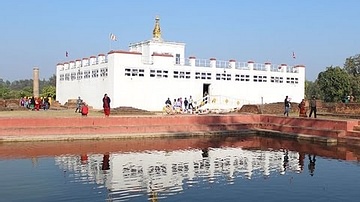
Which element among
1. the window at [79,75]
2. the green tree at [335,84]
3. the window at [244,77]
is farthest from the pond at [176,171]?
the green tree at [335,84]

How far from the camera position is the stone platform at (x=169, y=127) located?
20.3 meters

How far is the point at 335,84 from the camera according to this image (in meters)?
49.8

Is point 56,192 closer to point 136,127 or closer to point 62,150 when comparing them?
point 62,150

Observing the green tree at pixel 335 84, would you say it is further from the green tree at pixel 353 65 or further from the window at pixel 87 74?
the window at pixel 87 74

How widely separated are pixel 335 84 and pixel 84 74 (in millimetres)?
28010

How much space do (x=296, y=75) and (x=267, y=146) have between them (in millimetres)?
23104

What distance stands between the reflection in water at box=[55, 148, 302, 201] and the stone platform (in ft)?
14.2

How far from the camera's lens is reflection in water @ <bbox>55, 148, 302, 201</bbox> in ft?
38.1

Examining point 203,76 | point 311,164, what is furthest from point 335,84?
point 311,164

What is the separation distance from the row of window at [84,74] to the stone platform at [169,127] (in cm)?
1230

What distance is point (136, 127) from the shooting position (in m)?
22.4

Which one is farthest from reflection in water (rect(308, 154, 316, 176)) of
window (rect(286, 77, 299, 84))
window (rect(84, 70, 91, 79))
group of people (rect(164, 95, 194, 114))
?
window (rect(286, 77, 299, 84))

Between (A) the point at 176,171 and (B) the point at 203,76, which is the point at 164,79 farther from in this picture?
(A) the point at 176,171

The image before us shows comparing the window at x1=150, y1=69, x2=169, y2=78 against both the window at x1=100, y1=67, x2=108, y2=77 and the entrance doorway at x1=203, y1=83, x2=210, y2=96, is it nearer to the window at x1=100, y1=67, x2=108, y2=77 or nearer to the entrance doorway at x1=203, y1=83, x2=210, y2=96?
the window at x1=100, y1=67, x2=108, y2=77
